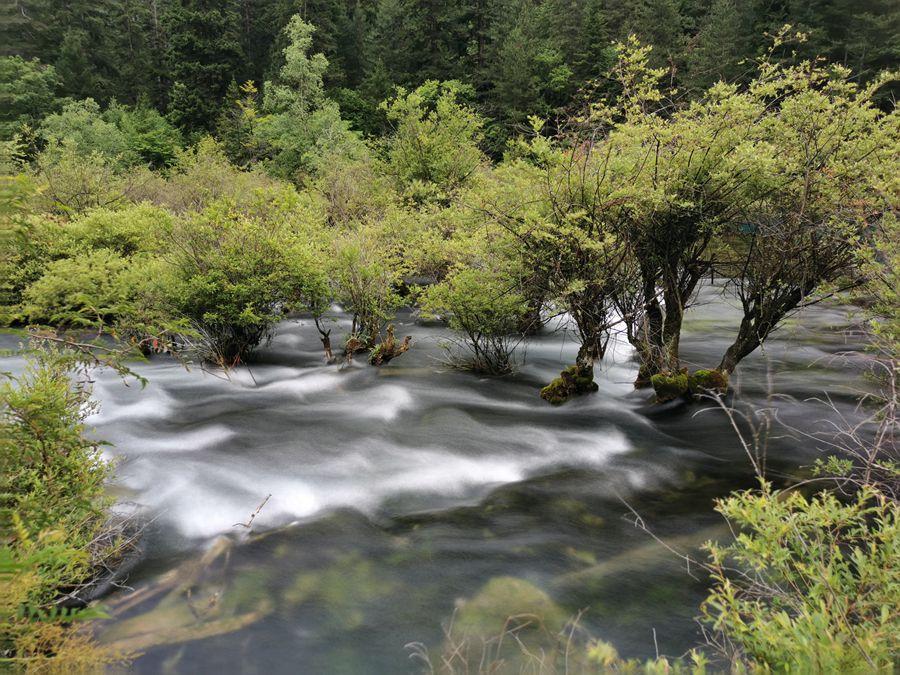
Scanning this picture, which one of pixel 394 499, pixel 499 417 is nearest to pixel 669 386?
pixel 499 417

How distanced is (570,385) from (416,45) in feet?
162

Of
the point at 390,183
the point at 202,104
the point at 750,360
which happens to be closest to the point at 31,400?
the point at 750,360

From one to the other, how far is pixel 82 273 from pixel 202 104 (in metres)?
41.3

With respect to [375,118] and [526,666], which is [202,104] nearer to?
[375,118]

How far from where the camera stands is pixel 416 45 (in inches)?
2015

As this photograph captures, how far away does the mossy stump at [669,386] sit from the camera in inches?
393

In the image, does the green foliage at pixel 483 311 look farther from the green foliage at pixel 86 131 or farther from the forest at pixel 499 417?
the green foliage at pixel 86 131

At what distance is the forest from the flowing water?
45 millimetres

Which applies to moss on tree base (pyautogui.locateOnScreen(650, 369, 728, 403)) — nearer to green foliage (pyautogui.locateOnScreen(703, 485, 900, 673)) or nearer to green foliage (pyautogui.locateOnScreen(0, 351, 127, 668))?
green foliage (pyautogui.locateOnScreen(703, 485, 900, 673))

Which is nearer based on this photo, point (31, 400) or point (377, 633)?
point (31, 400)

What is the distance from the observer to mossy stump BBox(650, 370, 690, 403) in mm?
9992

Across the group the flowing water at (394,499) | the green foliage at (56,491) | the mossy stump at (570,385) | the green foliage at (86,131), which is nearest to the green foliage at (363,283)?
the flowing water at (394,499)

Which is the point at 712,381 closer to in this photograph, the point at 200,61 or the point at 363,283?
the point at 363,283

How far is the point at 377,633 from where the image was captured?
496cm
